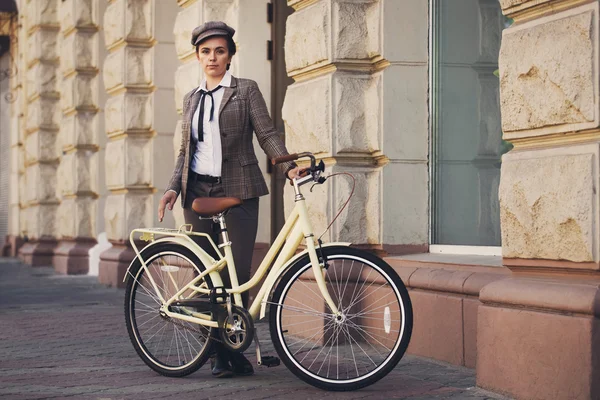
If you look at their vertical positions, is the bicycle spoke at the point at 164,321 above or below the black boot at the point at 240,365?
above

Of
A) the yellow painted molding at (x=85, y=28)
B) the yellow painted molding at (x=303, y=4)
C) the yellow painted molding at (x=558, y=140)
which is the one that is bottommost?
the yellow painted molding at (x=558, y=140)

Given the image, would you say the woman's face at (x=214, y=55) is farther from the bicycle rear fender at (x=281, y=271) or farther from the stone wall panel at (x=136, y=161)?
the stone wall panel at (x=136, y=161)

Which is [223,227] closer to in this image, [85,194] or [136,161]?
[136,161]

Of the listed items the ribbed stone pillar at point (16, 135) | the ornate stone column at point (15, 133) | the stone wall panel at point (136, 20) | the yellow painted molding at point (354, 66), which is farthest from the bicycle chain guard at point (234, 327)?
the ornate stone column at point (15, 133)

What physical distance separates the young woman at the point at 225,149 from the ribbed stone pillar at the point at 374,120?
129 centimetres

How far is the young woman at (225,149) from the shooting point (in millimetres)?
6469

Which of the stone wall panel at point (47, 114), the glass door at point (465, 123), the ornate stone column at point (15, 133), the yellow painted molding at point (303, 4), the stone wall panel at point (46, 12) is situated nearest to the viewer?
the glass door at point (465, 123)

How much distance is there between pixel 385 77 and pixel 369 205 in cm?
85

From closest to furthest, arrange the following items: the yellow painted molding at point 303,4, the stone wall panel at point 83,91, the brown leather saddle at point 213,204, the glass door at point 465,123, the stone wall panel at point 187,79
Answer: the brown leather saddle at point 213,204
the glass door at point 465,123
the yellow painted molding at point 303,4
the stone wall panel at point 187,79
the stone wall panel at point 83,91

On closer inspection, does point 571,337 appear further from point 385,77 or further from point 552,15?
point 385,77

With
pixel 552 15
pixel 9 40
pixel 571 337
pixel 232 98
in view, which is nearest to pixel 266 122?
pixel 232 98

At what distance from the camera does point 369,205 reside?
25.6ft

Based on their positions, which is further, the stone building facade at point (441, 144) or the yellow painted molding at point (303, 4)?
the yellow painted molding at point (303, 4)

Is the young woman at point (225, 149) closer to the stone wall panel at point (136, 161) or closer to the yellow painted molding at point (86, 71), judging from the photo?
the stone wall panel at point (136, 161)
